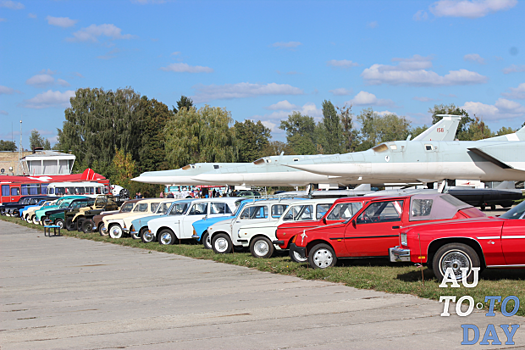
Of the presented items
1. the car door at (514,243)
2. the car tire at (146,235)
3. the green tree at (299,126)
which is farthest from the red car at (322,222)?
the green tree at (299,126)

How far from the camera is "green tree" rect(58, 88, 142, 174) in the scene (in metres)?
72.4

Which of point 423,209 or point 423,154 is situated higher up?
point 423,154

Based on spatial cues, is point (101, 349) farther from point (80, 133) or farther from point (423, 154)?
point (80, 133)

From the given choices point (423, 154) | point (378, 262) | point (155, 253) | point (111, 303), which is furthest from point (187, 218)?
point (423, 154)

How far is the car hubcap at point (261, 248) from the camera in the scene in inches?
555

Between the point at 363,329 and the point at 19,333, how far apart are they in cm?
460

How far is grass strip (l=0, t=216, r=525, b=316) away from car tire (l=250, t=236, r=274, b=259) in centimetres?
20

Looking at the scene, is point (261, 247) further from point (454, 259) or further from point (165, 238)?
point (454, 259)

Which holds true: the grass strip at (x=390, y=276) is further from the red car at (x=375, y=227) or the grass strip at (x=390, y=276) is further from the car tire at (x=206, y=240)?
the car tire at (x=206, y=240)

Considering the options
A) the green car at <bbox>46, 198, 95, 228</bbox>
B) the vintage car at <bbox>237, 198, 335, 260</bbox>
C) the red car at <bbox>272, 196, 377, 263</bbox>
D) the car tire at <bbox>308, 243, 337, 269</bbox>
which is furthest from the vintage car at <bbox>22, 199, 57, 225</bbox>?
the car tire at <bbox>308, 243, 337, 269</bbox>

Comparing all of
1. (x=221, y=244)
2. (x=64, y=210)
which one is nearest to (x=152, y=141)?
(x=64, y=210)

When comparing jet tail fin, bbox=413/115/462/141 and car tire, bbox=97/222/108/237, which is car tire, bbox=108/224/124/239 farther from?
jet tail fin, bbox=413/115/462/141

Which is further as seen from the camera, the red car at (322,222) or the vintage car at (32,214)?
the vintage car at (32,214)

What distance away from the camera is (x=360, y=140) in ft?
321
